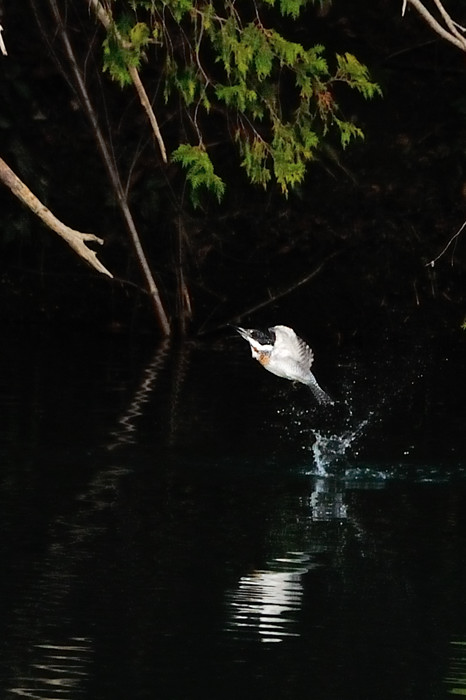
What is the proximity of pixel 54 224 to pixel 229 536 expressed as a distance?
2.35 meters

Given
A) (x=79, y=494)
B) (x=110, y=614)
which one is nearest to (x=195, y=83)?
(x=79, y=494)

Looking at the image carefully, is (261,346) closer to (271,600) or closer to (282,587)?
(282,587)

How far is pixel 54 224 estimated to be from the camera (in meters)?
9.87

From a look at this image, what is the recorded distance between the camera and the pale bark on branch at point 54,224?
9.62 metres

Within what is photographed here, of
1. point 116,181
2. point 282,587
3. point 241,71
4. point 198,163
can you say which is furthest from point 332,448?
point 116,181

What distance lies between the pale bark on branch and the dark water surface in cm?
109

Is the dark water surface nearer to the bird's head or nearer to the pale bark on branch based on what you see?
the bird's head

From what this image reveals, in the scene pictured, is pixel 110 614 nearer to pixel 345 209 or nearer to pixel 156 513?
pixel 156 513

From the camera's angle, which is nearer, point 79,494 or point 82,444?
point 79,494

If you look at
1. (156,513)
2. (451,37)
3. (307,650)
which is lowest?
(307,650)

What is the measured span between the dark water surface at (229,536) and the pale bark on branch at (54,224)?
3.59ft

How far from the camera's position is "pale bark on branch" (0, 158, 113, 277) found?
9625 mm

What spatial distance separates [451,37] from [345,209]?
6.53 m

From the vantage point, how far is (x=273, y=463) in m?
10.0
